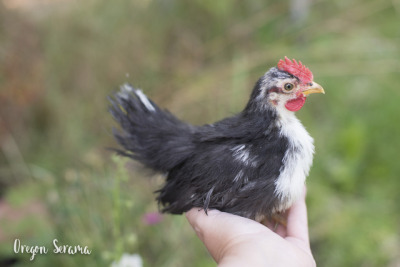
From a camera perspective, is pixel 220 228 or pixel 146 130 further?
pixel 146 130

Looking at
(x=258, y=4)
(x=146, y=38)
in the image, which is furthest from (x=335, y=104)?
(x=146, y=38)

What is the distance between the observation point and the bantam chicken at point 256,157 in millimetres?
1810

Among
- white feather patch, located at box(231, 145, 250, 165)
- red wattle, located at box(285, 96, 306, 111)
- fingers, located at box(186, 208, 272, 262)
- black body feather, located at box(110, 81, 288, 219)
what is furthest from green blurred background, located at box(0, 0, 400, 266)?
red wattle, located at box(285, 96, 306, 111)

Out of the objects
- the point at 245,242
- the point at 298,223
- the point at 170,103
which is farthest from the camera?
the point at 170,103

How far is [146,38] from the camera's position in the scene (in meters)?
4.30

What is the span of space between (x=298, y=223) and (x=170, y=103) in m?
2.37

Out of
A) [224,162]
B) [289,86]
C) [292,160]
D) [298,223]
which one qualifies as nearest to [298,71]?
[289,86]

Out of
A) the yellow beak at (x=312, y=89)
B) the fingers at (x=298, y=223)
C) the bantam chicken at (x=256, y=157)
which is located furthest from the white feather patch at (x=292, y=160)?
the fingers at (x=298, y=223)

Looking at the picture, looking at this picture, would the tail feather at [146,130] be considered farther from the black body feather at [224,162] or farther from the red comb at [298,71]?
the red comb at [298,71]

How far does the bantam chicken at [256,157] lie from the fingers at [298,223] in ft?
0.66

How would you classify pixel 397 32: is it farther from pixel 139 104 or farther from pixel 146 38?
pixel 139 104

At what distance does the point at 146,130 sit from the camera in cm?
219

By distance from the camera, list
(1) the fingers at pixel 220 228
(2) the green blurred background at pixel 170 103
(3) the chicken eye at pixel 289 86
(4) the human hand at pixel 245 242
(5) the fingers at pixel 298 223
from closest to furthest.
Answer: (4) the human hand at pixel 245 242 → (1) the fingers at pixel 220 228 → (3) the chicken eye at pixel 289 86 → (5) the fingers at pixel 298 223 → (2) the green blurred background at pixel 170 103

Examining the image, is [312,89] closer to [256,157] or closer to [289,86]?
[289,86]
